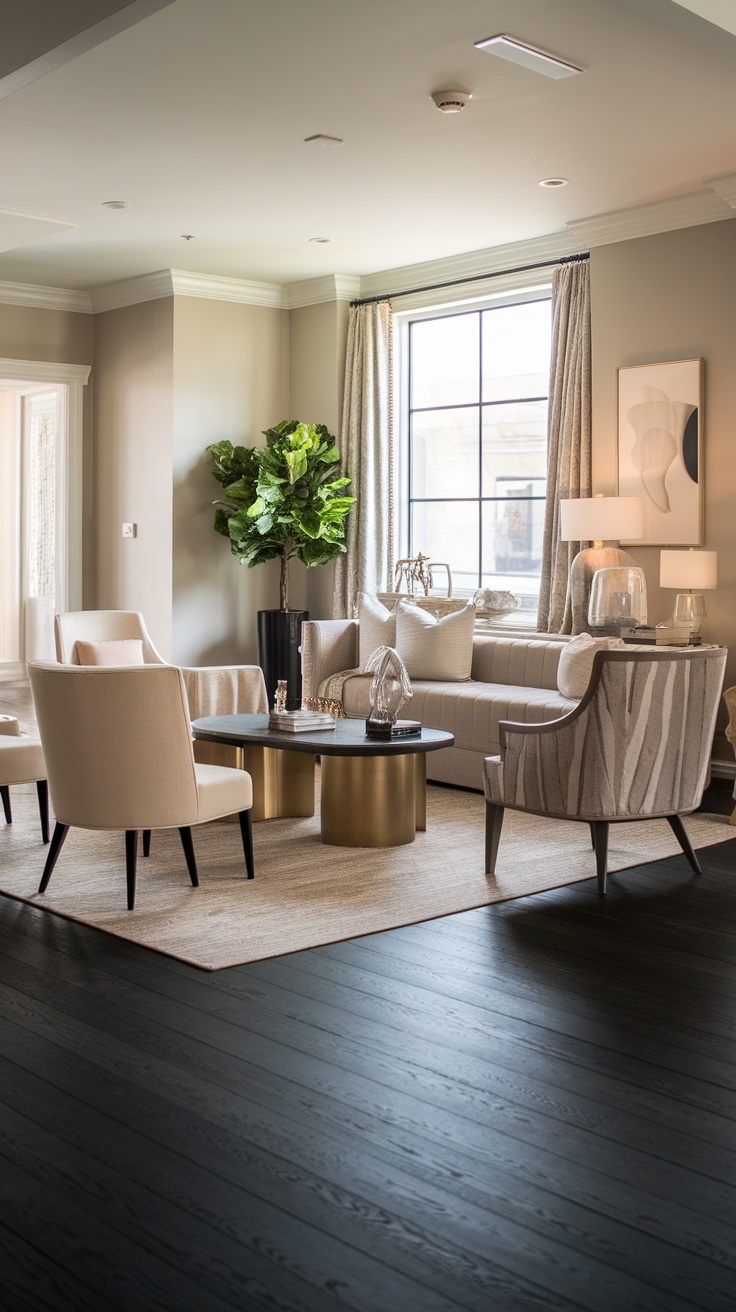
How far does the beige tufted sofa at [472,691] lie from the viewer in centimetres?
631

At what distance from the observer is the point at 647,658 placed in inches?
171

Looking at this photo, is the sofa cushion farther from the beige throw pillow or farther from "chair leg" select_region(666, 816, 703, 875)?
the beige throw pillow

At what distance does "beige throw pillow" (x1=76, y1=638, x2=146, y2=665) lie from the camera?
6.00 meters

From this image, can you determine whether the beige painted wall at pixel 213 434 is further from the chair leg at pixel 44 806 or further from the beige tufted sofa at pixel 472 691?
the chair leg at pixel 44 806

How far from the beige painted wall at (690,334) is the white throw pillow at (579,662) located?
769 millimetres

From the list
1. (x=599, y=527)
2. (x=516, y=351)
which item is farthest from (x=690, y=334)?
(x=516, y=351)

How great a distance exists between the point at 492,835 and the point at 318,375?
5.16m

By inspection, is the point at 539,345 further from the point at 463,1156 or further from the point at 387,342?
the point at 463,1156

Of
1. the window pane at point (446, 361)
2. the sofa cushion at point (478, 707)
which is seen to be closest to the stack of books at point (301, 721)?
the sofa cushion at point (478, 707)

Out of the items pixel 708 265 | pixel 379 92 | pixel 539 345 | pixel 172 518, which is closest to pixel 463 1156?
pixel 379 92

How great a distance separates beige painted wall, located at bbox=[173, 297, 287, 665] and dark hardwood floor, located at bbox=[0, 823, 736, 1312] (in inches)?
198

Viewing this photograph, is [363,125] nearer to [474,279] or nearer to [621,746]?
[474,279]

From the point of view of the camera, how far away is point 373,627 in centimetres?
734

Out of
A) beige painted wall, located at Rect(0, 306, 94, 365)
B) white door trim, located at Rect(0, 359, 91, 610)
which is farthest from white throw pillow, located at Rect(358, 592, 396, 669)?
beige painted wall, located at Rect(0, 306, 94, 365)
